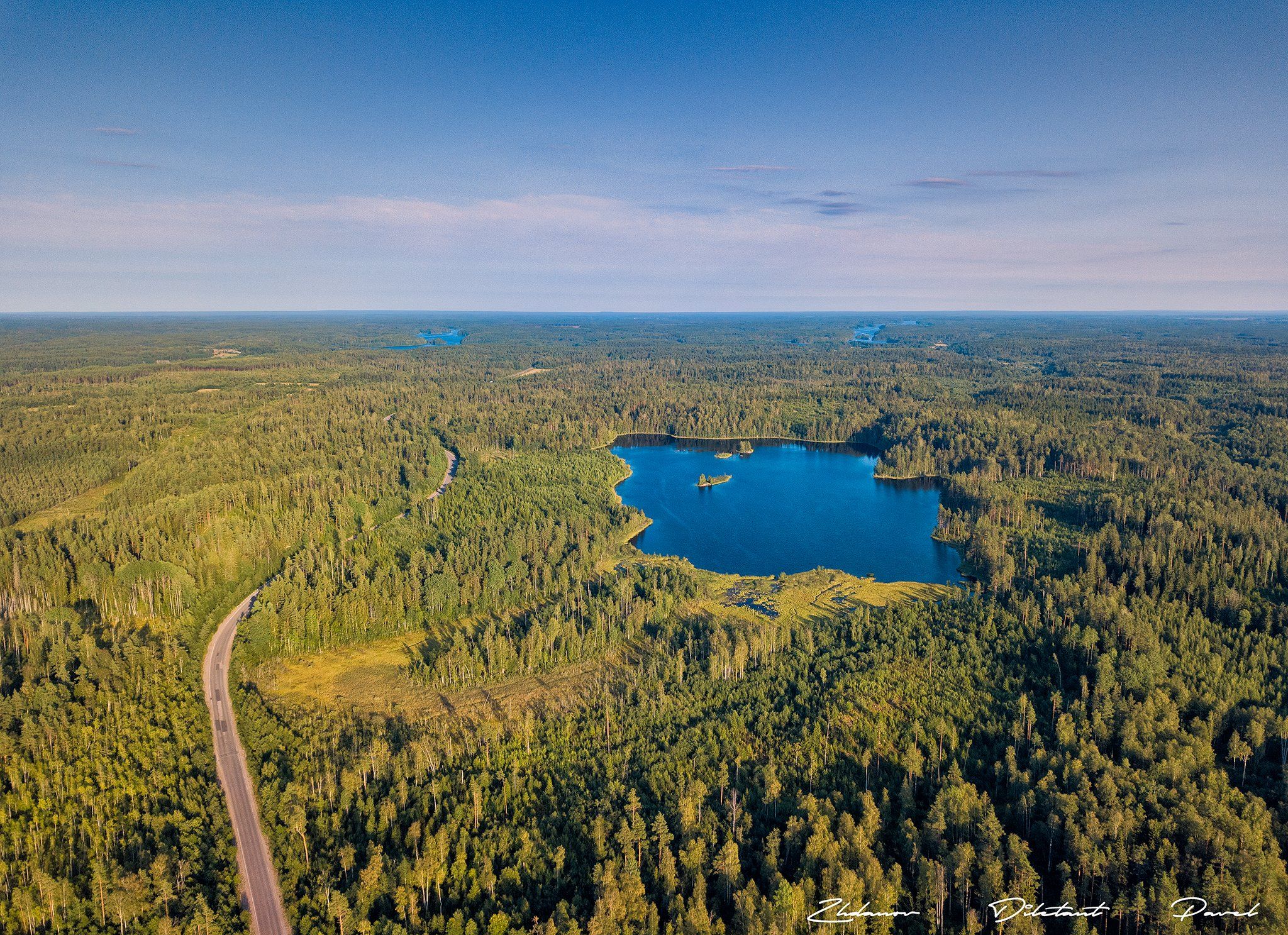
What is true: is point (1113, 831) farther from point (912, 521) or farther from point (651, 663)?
point (912, 521)

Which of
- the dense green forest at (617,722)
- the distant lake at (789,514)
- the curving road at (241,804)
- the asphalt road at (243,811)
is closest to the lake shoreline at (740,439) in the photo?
the distant lake at (789,514)

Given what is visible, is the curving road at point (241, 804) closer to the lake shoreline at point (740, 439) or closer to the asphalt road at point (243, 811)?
the asphalt road at point (243, 811)

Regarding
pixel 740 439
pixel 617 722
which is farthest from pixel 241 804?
pixel 740 439

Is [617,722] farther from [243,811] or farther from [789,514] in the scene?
[789,514]

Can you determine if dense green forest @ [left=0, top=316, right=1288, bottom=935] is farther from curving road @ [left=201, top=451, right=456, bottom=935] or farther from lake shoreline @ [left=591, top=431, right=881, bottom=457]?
lake shoreline @ [left=591, top=431, right=881, bottom=457]

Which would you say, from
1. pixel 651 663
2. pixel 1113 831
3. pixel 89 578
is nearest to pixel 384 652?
pixel 651 663

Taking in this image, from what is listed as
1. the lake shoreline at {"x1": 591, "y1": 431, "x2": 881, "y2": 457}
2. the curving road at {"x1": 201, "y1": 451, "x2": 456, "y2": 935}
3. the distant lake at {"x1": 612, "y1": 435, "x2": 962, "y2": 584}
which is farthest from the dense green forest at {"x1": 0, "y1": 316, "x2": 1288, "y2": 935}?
the lake shoreline at {"x1": 591, "y1": 431, "x2": 881, "y2": 457}
